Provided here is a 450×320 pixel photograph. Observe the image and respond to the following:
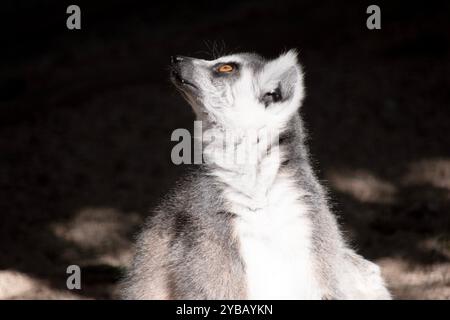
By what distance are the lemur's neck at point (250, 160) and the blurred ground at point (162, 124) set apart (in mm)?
1848

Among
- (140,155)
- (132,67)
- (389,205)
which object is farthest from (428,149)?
(132,67)

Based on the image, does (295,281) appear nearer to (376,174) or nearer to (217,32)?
(376,174)

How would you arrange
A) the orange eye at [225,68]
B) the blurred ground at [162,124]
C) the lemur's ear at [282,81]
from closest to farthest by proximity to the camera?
1. the lemur's ear at [282,81]
2. the orange eye at [225,68]
3. the blurred ground at [162,124]

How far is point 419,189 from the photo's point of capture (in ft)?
22.3

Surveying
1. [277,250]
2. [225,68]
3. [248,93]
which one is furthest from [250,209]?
[225,68]

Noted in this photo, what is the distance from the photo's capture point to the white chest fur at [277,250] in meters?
3.70

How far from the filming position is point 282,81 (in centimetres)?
404

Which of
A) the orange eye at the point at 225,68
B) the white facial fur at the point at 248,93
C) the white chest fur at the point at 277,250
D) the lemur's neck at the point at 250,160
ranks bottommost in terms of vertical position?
the white chest fur at the point at 277,250

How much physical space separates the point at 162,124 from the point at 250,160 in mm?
4536

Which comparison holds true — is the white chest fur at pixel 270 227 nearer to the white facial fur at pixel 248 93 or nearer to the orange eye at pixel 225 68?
the white facial fur at pixel 248 93

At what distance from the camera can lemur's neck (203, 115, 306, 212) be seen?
3.76 m

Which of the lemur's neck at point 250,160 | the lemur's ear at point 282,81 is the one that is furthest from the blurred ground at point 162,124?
the lemur's neck at point 250,160

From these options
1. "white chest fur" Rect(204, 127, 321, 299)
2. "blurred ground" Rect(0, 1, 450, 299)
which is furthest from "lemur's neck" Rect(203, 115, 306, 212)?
"blurred ground" Rect(0, 1, 450, 299)

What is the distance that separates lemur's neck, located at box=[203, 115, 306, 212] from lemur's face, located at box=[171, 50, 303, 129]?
62mm
